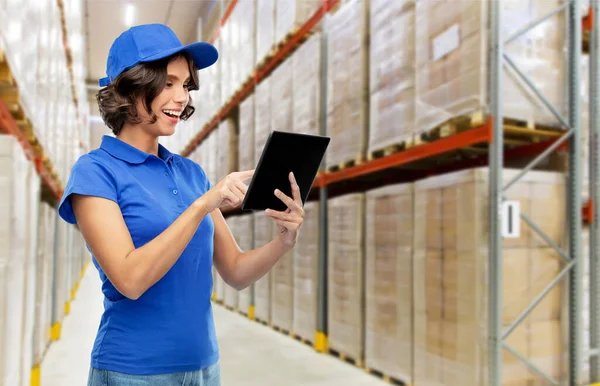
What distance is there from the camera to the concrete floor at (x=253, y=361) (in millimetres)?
5227

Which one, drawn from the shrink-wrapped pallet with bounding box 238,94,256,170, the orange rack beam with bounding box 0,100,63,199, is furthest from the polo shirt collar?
the shrink-wrapped pallet with bounding box 238,94,256,170

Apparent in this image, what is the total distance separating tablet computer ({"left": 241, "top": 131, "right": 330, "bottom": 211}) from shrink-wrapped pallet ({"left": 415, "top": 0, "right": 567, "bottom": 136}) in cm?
260

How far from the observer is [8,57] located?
296cm

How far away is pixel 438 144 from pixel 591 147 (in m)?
1.24

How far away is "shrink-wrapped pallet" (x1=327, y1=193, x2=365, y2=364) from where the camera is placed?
5.51 meters

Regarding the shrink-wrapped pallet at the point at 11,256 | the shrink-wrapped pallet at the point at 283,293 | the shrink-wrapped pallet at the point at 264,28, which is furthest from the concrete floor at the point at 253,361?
the shrink-wrapped pallet at the point at 264,28

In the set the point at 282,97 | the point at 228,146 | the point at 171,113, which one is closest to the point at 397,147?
the point at 282,97

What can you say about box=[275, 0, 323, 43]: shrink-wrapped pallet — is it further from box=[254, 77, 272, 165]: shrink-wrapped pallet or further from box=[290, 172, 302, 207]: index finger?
box=[290, 172, 302, 207]: index finger

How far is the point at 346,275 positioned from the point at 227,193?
447 centimetres

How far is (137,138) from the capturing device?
1.55 meters

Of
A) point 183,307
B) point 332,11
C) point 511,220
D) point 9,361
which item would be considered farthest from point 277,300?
point 183,307

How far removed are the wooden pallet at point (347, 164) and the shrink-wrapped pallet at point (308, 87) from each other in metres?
0.47

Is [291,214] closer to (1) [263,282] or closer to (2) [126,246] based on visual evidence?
(2) [126,246]

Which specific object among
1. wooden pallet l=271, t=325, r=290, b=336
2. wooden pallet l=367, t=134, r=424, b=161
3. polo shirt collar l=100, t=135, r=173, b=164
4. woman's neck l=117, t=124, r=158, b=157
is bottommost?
wooden pallet l=271, t=325, r=290, b=336
